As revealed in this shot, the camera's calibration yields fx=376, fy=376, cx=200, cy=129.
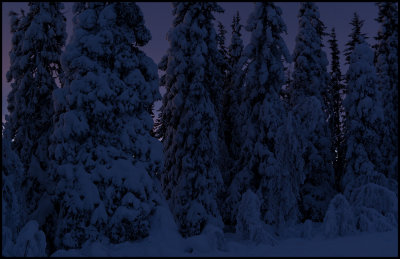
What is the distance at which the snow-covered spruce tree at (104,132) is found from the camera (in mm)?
11898

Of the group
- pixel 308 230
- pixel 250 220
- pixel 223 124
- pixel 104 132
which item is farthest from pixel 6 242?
pixel 223 124

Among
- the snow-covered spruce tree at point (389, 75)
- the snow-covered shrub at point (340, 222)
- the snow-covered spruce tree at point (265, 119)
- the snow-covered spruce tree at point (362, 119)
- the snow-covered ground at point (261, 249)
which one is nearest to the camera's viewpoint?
the snow-covered ground at point (261, 249)

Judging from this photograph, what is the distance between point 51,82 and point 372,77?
781 inches

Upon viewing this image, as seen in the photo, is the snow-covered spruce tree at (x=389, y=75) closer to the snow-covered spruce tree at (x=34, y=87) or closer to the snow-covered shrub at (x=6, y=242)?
the snow-covered spruce tree at (x=34, y=87)

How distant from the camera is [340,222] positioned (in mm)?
11648

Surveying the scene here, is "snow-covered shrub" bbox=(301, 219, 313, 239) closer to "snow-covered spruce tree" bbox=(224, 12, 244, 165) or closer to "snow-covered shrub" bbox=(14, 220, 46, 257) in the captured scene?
"snow-covered shrub" bbox=(14, 220, 46, 257)

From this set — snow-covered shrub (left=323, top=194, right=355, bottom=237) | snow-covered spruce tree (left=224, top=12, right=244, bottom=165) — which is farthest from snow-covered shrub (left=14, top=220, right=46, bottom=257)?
snow-covered spruce tree (left=224, top=12, right=244, bottom=165)

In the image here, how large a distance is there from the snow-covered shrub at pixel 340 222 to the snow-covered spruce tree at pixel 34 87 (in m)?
11.5

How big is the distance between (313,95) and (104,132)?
1802 centimetres

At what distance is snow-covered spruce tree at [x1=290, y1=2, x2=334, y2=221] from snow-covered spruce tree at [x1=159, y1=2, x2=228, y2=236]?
25.9 feet

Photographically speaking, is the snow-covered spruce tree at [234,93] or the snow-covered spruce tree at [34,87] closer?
the snow-covered spruce tree at [34,87]

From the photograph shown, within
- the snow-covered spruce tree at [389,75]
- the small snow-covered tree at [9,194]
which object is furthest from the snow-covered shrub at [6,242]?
the snow-covered spruce tree at [389,75]

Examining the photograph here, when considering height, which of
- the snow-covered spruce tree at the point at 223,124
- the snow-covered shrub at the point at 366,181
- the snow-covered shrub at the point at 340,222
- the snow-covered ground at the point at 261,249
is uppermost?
Answer: the snow-covered spruce tree at the point at 223,124

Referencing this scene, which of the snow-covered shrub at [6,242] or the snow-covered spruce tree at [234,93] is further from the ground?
the snow-covered spruce tree at [234,93]
